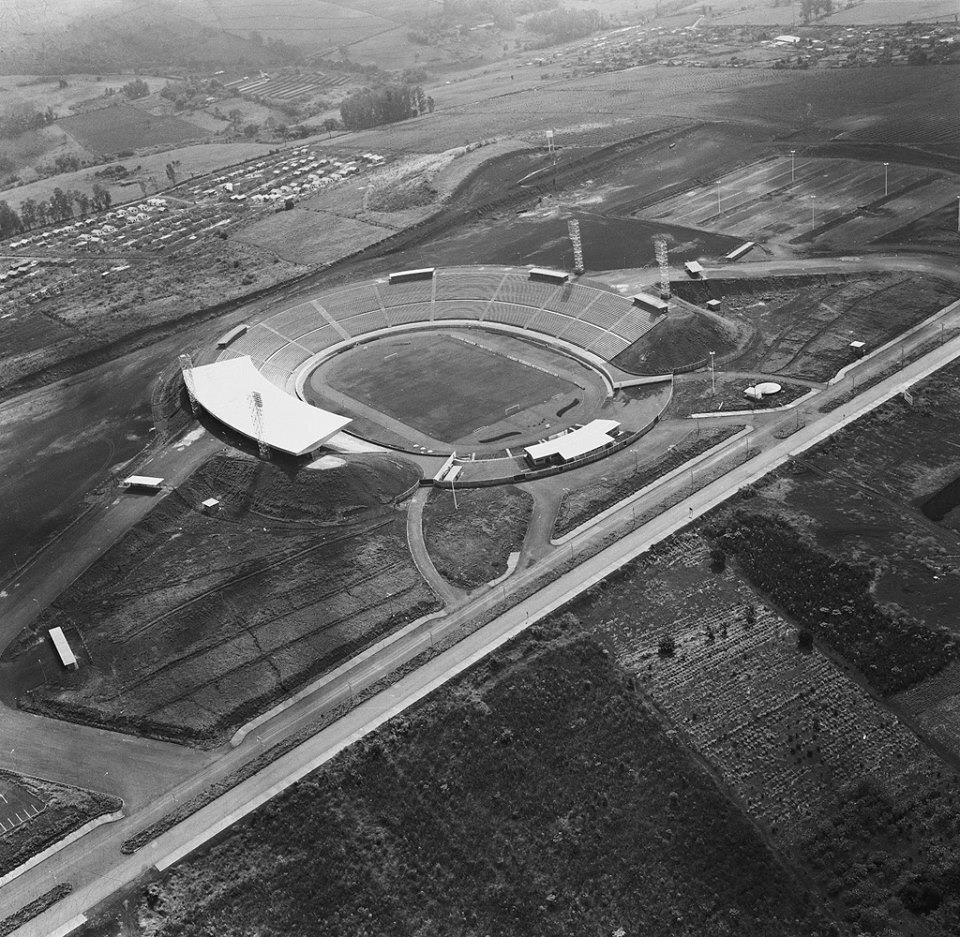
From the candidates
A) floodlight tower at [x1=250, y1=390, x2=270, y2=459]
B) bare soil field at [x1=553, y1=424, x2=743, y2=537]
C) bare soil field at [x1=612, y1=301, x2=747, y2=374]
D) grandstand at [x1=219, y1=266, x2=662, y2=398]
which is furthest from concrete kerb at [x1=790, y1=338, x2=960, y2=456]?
floodlight tower at [x1=250, y1=390, x2=270, y2=459]

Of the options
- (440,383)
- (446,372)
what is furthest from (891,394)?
(446,372)

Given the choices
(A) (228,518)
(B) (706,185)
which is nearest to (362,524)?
(A) (228,518)

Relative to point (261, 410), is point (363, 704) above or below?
below

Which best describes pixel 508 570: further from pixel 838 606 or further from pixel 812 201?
pixel 812 201

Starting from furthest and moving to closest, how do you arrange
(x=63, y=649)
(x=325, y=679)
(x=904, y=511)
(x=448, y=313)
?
(x=448, y=313) → (x=904, y=511) → (x=63, y=649) → (x=325, y=679)

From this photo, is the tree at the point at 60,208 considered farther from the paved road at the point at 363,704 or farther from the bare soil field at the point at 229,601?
the paved road at the point at 363,704


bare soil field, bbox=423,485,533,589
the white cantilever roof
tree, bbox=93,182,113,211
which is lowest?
bare soil field, bbox=423,485,533,589

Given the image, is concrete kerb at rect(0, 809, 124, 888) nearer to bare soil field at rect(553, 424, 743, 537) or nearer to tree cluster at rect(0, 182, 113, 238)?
bare soil field at rect(553, 424, 743, 537)

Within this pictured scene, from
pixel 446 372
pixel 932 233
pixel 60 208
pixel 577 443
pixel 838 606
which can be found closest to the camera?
pixel 838 606
